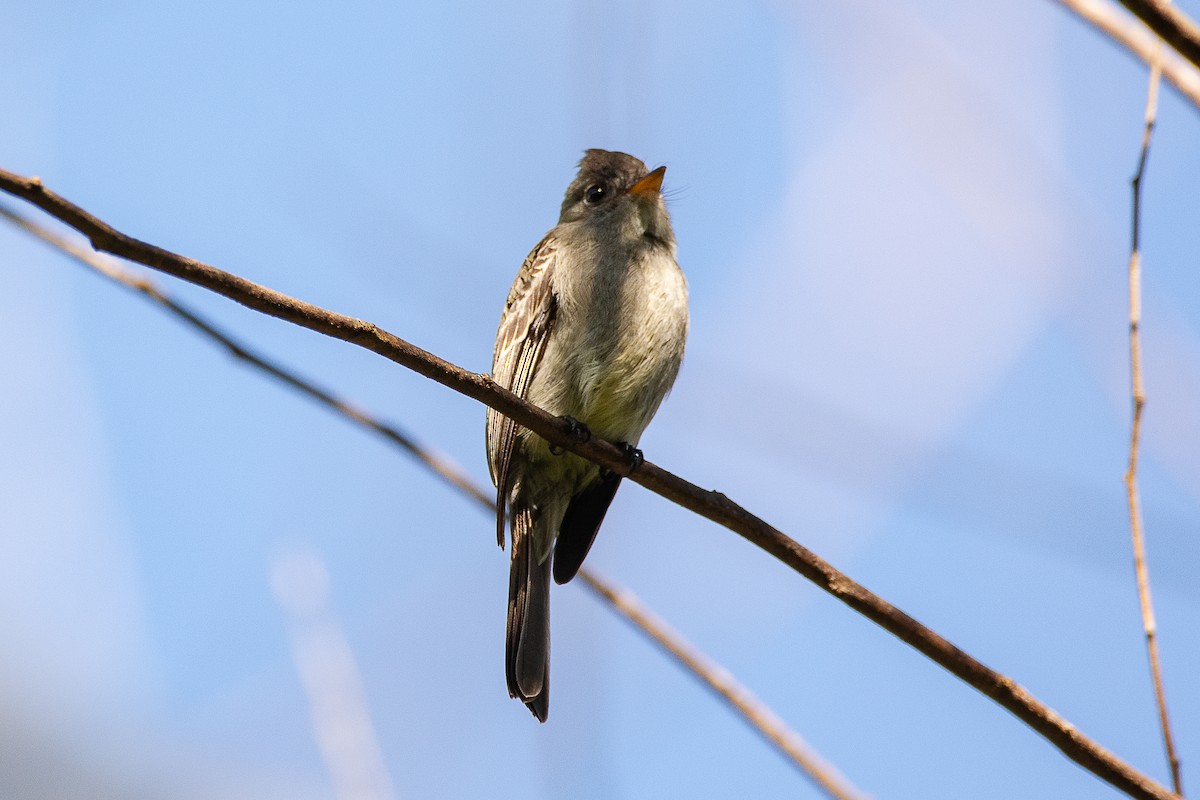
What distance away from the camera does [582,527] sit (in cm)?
496

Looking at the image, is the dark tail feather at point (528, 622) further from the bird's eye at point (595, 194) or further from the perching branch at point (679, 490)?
the bird's eye at point (595, 194)

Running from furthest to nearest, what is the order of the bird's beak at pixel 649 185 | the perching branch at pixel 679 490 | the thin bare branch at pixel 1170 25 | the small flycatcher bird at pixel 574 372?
the bird's beak at pixel 649 185, the small flycatcher bird at pixel 574 372, the perching branch at pixel 679 490, the thin bare branch at pixel 1170 25

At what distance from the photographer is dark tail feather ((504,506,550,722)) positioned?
434 centimetres

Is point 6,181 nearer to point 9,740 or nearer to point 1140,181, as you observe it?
point 1140,181

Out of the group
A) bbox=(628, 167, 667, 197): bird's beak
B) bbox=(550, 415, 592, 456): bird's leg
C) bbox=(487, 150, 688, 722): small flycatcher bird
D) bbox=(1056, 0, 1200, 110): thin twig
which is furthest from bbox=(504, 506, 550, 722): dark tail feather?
bbox=(1056, 0, 1200, 110): thin twig

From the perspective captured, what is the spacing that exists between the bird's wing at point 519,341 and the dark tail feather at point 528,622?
8.3 inches

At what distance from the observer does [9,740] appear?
7.64 m

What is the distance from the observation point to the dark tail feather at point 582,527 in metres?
4.93

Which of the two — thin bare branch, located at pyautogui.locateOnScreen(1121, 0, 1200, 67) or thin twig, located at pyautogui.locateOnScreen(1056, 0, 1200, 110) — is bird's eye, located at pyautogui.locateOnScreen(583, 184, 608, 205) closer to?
thin twig, located at pyautogui.locateOnScreen(1056, 0, 1200, 110)

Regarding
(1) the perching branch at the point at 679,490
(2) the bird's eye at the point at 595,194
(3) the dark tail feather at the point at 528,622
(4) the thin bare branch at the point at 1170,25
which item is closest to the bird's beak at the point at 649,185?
(2) the bird's eye at the point at 595,194

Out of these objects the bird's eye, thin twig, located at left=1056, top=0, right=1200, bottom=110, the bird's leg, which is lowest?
the bird's leg

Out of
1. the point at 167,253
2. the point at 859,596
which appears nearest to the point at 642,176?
the point at 859,596

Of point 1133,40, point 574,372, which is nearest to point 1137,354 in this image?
point 1133,40

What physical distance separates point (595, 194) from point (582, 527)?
156cm
